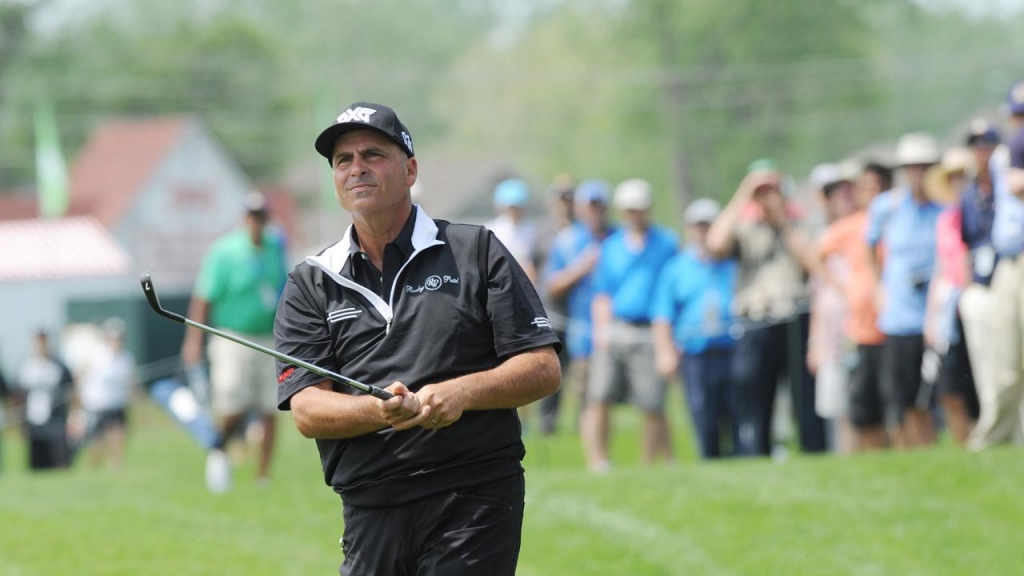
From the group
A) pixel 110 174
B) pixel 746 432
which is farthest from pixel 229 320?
pixel 110 174

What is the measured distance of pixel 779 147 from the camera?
5509cm

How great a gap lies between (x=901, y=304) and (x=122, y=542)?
5.52m

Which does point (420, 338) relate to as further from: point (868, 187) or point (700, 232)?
point (700, 232)

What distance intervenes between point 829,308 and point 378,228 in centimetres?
796

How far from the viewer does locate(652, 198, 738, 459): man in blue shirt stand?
12742 millimetres

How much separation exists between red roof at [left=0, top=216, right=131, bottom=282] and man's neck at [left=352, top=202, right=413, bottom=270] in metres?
39.9

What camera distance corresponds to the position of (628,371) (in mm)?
12938

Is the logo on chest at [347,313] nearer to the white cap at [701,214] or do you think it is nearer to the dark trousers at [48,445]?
the white cap at [701,214]

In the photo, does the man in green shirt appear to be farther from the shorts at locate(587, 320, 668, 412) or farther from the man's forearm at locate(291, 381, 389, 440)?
the man's forearm at locate(291, 381, 389, 440)

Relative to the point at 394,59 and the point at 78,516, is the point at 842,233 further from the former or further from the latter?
the point at 394,59

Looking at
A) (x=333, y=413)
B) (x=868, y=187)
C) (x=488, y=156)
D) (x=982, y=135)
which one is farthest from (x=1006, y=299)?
(x=488, y=156)

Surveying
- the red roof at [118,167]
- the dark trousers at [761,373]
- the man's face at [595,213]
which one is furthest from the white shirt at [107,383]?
the red roof at [118,167]

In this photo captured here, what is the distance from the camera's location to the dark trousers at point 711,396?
42.0ft

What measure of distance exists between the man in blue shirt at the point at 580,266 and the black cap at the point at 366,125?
355 inches
